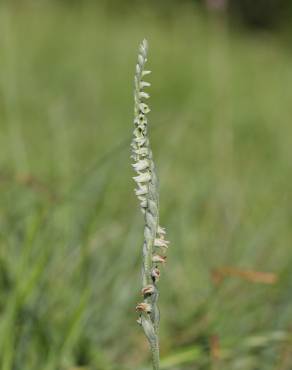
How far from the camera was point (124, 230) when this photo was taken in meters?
1.74

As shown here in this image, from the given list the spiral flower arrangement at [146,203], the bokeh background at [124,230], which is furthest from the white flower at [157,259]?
the bokeh background at [124,230]

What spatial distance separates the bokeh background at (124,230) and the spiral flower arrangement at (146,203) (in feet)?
1.64

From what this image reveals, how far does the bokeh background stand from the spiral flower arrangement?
1.64 feet

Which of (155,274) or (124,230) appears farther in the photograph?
(124,230)

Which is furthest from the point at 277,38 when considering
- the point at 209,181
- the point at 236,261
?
the point at 236,261

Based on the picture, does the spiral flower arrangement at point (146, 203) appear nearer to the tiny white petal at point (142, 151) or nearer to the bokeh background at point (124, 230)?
the tiny white petal at point (142, 151)

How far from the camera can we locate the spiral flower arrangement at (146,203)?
1.89 ft

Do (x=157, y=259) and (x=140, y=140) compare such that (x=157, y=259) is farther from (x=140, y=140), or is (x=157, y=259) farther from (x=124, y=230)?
(x=124, y=230)

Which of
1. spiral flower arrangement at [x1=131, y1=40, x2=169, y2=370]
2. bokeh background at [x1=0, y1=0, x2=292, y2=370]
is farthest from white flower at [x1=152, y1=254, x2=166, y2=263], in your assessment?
bokeh background at [x1=0, y1=0, x2=292, y2=370]

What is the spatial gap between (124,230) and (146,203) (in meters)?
1.17

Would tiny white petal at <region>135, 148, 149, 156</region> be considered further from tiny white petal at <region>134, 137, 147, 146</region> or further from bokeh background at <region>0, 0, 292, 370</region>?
bokeh background at <region>0, 0, 292, 370</region>

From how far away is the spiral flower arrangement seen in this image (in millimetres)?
575

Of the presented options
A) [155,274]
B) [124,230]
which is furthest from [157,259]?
[124,230]

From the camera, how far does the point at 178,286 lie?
171 centimetres
